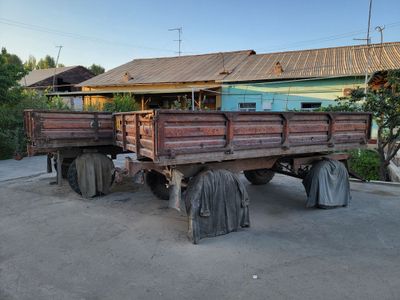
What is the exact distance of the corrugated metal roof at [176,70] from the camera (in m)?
19.4

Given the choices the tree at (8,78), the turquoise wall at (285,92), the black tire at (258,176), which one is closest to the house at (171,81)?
the turquoise wall at (285,92)

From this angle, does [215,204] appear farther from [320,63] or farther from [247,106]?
[320,63]

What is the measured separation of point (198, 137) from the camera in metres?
4.11

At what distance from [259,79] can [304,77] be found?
235cm

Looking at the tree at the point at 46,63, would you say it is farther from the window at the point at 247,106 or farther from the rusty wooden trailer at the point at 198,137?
the rusty wooden trailer at the point at 198,137

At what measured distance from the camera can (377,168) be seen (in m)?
9.40

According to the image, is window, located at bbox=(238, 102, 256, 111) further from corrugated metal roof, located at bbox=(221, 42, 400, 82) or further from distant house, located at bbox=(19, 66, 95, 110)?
distant house, located at bbox=(19, 66, 95, 110)

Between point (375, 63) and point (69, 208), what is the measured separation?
1608 centimetres

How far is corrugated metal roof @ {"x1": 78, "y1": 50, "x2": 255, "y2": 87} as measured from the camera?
19.4 m

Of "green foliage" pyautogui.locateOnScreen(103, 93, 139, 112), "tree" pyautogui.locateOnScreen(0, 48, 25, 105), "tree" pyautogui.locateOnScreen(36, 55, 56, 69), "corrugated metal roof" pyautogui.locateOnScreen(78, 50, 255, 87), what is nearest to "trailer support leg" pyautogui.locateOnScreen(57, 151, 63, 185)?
"tree" pyautogui.locateOnScreen(0, 48, 25, 105)

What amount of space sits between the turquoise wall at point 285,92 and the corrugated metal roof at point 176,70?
144cm

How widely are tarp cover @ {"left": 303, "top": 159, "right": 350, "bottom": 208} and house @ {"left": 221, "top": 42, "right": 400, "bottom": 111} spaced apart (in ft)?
34.6

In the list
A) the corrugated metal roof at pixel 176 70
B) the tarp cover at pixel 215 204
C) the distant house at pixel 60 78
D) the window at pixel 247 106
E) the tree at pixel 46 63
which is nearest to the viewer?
the tarp cover at pixel 215 204

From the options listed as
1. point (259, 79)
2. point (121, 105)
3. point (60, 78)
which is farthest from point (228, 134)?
point (60, 78)
